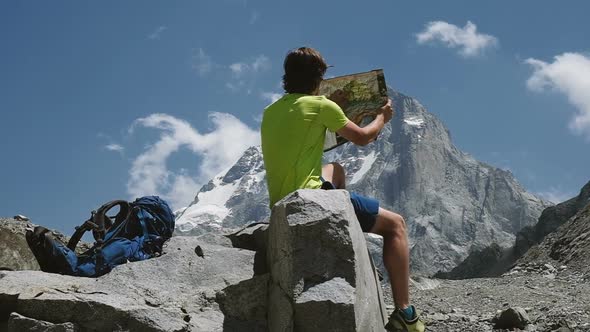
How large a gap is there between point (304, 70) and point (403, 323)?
262 cm

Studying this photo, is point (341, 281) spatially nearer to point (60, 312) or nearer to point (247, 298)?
point (247, 298)

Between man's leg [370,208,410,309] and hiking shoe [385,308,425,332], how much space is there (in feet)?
0.32

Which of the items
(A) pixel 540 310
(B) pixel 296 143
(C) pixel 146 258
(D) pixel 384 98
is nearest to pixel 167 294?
(C) pixel 146 258

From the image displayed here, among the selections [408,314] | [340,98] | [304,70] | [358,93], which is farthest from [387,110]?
[408,314]

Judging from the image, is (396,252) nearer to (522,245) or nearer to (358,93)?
(358,93)

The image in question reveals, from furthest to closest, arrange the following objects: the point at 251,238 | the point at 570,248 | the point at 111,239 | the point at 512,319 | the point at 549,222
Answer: the point at 549,222 → the point at 570,248 → the point at 512,319 → the point at 251,238 → the point at 111,239

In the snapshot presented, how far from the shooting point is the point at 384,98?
7324 millimetres

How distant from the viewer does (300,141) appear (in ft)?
22.3

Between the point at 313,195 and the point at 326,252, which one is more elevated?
the point at 313,195

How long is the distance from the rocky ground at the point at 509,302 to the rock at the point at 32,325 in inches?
251

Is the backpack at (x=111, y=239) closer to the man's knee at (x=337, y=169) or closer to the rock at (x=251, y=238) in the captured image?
the rock at (x=251, y=238)

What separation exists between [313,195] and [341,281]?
0.79 metres

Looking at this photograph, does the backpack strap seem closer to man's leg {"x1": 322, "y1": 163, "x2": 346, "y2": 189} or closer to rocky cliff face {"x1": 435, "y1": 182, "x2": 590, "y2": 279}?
man's leg {"x1": 322, "y1": 163, "x2": 346, "y2": 189}

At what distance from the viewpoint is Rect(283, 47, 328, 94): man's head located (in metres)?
6.95
